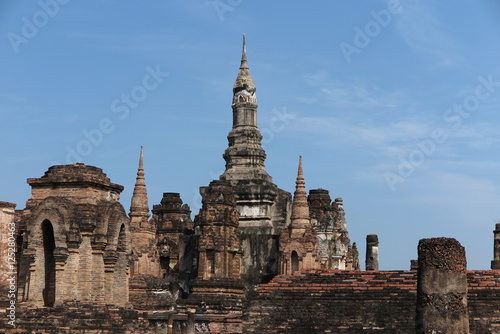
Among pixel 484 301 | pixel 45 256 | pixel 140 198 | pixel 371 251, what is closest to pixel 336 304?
pixel 484 301

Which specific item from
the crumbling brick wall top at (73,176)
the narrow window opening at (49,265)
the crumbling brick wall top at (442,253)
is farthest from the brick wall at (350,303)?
the crumbling brick wall top at (442,253)

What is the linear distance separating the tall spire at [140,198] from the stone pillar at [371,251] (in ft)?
30.3

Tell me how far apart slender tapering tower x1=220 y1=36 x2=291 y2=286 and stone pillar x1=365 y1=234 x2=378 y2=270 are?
15.6ft

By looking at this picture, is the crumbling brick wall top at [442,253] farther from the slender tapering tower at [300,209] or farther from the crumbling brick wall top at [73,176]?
the slender tapering tower at [300,209]

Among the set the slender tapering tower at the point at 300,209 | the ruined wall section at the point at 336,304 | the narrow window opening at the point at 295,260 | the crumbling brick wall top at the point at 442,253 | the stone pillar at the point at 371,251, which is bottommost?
the ruined wall section at the point at 336,304

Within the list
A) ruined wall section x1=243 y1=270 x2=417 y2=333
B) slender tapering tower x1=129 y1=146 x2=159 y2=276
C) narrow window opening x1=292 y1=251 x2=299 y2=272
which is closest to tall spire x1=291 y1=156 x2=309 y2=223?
narrow window opening x1=292 y1=251 x2=299 y2=272

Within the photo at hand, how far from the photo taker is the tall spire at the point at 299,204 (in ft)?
113

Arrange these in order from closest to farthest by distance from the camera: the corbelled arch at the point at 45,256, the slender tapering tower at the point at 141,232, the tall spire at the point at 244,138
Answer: the corbelled arch at the point at 45,256
the slender tapering tower at the point at 141,232
the tall spire at the point at 244,138

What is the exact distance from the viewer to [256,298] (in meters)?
22.5

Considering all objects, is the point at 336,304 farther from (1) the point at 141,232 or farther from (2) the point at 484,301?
(1) the point at 141,232

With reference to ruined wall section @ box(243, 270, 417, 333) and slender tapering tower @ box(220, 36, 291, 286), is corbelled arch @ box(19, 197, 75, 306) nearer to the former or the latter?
ruined wall section @ box(243, 270, 417, 333)

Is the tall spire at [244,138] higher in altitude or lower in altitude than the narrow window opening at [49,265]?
higher

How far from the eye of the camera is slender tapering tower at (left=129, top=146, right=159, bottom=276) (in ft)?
114

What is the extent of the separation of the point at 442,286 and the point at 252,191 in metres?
22.1
